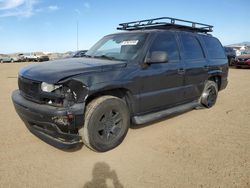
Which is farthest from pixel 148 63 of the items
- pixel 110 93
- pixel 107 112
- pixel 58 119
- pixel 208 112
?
pixel 208 112

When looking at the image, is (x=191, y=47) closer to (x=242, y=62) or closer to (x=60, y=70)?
(x=60, y=70)

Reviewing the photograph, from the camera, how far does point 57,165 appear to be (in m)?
3.31

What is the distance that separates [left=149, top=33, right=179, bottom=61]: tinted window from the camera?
4.48 meters

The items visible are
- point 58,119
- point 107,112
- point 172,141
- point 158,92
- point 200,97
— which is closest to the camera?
point 58,119

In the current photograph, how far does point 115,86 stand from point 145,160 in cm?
116

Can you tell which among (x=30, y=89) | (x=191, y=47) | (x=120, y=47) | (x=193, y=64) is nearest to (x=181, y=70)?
(x=193, y=64)

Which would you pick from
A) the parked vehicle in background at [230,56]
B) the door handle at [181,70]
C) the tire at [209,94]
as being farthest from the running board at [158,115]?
the parked vehicle in background at [230,56]

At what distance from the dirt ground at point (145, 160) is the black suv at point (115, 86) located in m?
0.30

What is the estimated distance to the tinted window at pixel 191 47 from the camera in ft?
17.0

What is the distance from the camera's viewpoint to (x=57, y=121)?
126 inches

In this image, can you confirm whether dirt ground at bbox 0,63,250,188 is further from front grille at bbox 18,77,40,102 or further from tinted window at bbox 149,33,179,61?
tinted window at bbox 149,33,179,61

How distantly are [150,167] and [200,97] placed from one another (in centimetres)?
310

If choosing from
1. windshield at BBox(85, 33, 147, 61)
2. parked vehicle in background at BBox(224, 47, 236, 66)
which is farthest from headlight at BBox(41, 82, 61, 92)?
parked vehicle in background at BBox(224, 47, 236, 66)

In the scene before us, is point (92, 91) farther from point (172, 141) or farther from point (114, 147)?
point (172, 141)
